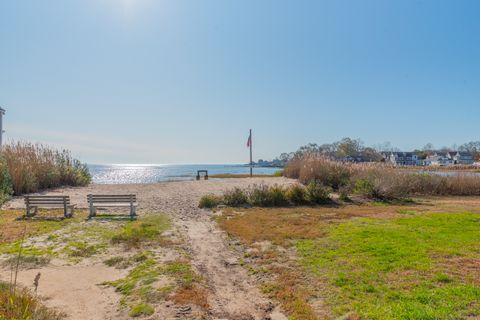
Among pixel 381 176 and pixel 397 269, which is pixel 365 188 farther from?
pixel 397 269

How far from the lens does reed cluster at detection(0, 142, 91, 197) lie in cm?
1341

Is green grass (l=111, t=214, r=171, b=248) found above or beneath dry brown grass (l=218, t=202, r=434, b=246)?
above

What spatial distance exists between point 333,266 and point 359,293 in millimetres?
1016

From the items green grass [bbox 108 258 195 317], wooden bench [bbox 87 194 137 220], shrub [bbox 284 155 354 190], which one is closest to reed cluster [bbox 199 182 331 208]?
wooden bench [bbox 87 194 137 220]

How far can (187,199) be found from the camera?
42.7 ft

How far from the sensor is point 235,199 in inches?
468

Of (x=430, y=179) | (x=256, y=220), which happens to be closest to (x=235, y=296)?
(x=256, y=220)

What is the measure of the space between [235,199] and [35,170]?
11.7m

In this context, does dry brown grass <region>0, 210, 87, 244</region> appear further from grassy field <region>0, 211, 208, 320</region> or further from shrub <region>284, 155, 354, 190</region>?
shrub <region>284, 155, 354, 190</region>

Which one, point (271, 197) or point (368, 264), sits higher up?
point (271, 197)

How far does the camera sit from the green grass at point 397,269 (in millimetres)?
3441

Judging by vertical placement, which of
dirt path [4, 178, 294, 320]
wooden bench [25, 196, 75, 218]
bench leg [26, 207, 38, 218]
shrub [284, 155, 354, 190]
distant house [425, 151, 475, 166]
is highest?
distant house [425, 151, 475, 166]

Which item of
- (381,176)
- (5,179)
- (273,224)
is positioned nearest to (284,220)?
(273,224)

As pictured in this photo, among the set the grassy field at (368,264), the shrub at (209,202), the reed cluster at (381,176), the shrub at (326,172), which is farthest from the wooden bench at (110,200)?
the shrub at (326,172)
